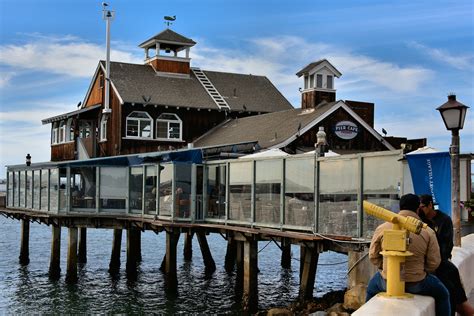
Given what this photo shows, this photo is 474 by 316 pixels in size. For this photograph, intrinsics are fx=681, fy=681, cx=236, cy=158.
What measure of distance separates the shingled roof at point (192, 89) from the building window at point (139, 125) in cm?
80

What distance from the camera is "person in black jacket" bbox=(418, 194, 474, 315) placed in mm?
7988

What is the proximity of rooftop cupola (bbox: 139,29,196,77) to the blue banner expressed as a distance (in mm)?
28494

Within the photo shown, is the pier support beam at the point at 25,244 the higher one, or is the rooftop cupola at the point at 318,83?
the rooftop cupola at the point at 318,83

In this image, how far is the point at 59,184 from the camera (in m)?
27.6

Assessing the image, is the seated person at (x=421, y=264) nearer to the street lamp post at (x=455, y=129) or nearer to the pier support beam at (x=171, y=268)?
the street lamp post at (x=455, y=129)

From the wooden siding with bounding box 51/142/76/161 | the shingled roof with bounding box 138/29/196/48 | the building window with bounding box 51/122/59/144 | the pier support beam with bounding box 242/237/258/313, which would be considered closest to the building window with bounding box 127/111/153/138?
the wooden siding with bounding box 51/142/76/161

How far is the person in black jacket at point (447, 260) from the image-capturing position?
7988 mm

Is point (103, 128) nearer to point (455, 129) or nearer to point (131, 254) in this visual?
point (131, 254)

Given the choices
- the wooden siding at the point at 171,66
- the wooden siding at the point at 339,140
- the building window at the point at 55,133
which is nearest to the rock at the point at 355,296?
the wooden siding at the point at 339,140

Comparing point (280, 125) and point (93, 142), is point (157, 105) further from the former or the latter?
point (280, 125)

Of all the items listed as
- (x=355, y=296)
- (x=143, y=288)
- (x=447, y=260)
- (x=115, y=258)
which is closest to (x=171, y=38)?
(x=115, y=258)

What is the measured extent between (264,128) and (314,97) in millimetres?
3055

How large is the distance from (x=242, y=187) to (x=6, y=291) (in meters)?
12.2

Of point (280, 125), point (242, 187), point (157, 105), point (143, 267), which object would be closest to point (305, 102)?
point (280, 125)
